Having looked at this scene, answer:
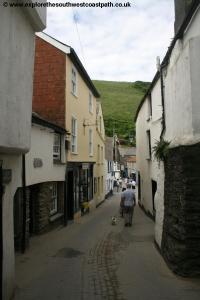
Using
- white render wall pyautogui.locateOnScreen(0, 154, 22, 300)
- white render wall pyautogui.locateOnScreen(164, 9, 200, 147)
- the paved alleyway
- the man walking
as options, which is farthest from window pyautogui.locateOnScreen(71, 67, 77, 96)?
white render wall pyautogui.locateOnScreen(0, 154, 22, 300)

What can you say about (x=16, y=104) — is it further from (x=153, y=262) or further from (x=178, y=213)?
(x=153, y=262)

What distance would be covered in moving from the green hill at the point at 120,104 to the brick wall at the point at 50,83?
53.5 metres

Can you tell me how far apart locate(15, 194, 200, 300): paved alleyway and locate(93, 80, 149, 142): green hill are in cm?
5898

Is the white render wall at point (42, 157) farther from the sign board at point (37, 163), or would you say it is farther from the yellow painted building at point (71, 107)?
the yellow painted building at point (71, 107)

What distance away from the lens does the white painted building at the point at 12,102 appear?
6664 millimetres

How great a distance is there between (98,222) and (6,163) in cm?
1217

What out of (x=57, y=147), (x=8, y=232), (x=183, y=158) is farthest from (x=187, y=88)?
(x=57, y=147)

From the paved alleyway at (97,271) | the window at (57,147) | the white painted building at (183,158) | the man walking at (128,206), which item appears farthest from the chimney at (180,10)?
the man walking at (128,206)

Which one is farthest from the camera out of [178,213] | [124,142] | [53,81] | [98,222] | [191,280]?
[124,142]

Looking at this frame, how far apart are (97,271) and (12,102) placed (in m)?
4.59

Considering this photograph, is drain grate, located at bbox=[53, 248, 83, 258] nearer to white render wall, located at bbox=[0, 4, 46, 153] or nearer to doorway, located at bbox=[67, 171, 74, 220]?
white render wall, located at bbox=[0, 4, 46, 153]

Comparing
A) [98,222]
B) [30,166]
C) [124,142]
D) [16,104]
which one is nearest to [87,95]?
[98,222]

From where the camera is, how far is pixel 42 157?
13539mm

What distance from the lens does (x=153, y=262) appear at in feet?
33.4
